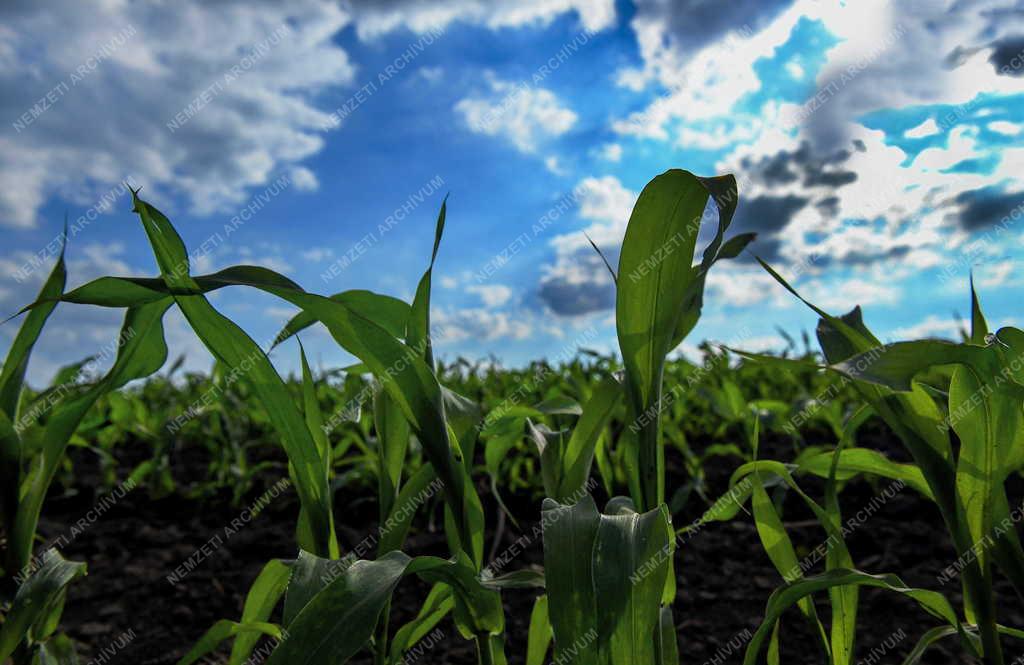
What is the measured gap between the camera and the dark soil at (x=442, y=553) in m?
1.95

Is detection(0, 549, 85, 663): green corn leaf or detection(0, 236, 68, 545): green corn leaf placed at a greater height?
detection(0, 236, 68, 545): green corn leaf

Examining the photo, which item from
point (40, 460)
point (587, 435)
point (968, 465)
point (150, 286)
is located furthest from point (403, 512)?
point (968, 465)

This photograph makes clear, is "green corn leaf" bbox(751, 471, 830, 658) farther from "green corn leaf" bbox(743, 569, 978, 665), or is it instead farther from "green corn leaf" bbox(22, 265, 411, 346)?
"green corn leaf" bbox(22, 265, 411, 346)

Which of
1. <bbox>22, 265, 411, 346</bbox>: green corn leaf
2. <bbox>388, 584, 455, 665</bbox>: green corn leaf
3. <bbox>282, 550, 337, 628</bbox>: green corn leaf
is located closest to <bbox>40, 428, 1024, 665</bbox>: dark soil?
<bbox>388, 584, 455, 665</bbox>: green corn leaf

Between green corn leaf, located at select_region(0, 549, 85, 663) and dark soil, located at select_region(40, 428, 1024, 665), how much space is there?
736 millimetres

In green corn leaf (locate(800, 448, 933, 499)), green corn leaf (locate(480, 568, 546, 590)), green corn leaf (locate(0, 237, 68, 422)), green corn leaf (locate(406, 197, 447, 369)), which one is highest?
green corn leaf (locate(0, 237, 68, 422))

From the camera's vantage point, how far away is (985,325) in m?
1.21

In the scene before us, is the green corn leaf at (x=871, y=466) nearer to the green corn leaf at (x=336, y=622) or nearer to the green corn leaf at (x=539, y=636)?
the green corn leaf at (x=539, y=636)

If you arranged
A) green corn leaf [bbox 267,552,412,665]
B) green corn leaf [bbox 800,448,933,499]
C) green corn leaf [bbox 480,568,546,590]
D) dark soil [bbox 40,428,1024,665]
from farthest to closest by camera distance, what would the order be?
dark soil [bbox 40,428,1024,665] < green corn leaf [bbox 800,448,933,499] < green corn leaf [bbox 480,568,546,590] < green corn leaf [bbox 267,552,412,665]

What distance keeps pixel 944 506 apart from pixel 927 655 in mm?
1078

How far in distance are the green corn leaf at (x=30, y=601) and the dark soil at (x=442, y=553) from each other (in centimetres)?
74

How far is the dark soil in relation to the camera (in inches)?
76.6

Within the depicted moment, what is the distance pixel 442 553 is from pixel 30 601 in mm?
1294

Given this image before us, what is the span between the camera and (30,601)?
4.25ft
